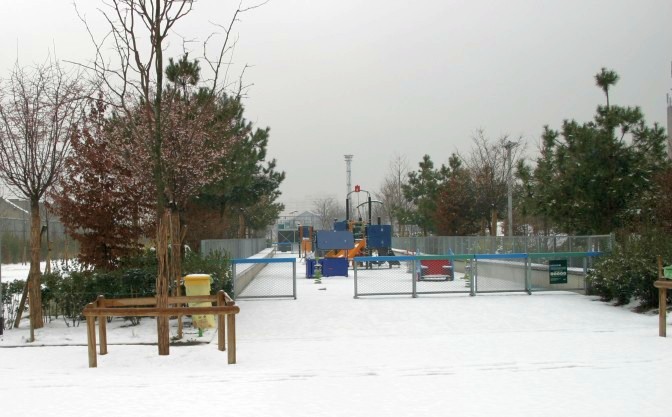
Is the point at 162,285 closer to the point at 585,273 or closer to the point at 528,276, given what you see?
the point at 528,276

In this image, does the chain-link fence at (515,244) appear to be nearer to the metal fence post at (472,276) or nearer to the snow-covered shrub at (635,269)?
the snow-covered shrub at (635,269)

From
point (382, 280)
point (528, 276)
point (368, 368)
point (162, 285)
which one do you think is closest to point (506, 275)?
point (528, 276)

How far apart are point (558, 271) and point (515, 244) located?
4995 mm

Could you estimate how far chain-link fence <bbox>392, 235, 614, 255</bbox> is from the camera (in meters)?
20.7

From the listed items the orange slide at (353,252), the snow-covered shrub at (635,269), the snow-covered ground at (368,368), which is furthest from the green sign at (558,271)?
the orange slide at (353,252)

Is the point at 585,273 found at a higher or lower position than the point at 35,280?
lower

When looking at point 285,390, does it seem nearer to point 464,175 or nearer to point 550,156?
point 550,156

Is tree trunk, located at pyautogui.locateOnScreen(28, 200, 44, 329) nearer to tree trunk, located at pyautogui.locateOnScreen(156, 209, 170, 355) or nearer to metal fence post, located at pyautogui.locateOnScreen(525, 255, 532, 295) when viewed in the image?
tree trunk, located at pyautogui.locateOnScreen(156, 209, 170, 355)

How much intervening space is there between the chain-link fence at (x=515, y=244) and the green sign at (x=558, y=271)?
1.18m

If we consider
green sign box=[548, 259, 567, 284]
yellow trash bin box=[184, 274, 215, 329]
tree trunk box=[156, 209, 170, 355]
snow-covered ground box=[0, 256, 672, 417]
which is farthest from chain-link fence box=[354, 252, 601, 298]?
tree trunk box=[156, 209, 170, 355]

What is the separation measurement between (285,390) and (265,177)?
93.4 ft

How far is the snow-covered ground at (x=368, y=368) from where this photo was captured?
8.16 m

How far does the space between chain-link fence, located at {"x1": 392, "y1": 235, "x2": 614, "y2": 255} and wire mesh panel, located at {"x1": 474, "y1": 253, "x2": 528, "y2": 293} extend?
5.67 feet

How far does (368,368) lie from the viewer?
1048 cm
